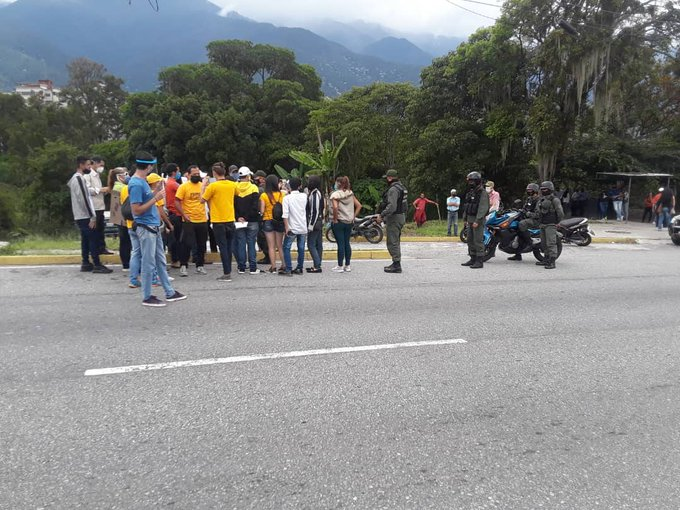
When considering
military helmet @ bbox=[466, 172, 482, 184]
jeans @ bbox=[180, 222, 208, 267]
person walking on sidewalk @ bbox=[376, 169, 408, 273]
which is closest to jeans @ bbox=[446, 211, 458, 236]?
military helmet @ bbox=[466, 172, 482, 184]

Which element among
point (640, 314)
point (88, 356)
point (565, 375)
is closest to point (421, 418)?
point (565, 375)

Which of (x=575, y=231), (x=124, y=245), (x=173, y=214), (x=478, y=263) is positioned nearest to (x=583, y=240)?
(x=575, y=231)

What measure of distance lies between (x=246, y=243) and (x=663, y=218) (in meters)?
16.4

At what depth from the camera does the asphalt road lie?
265 centimetres

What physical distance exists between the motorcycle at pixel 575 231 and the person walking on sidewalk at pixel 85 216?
464 inches

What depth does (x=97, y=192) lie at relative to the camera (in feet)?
28.6

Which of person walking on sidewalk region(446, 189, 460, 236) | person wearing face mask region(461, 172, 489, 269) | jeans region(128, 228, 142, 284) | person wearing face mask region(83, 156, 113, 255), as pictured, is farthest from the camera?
person walking on sidewalk region(446, 189, 460, 236)

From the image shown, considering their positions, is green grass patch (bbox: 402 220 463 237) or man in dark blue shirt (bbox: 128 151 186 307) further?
green grass patch (bbox: 402 220 463 237)

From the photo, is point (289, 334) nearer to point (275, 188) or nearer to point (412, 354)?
point (412, 354)

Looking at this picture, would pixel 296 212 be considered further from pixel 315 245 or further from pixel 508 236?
pixel 508 236

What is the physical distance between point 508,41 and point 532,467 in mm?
23109

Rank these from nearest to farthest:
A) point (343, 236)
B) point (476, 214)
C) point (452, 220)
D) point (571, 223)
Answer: point (343, 236)
point (476, 214)
point (571, 223)
point (452, 220)

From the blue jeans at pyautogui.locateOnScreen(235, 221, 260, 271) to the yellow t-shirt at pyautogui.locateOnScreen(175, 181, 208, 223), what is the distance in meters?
0.69

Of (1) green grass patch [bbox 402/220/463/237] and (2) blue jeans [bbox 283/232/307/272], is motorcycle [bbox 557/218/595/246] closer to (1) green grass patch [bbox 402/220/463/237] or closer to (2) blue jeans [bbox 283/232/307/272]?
(1) green grass patch [bbox 402/220/463/237]
